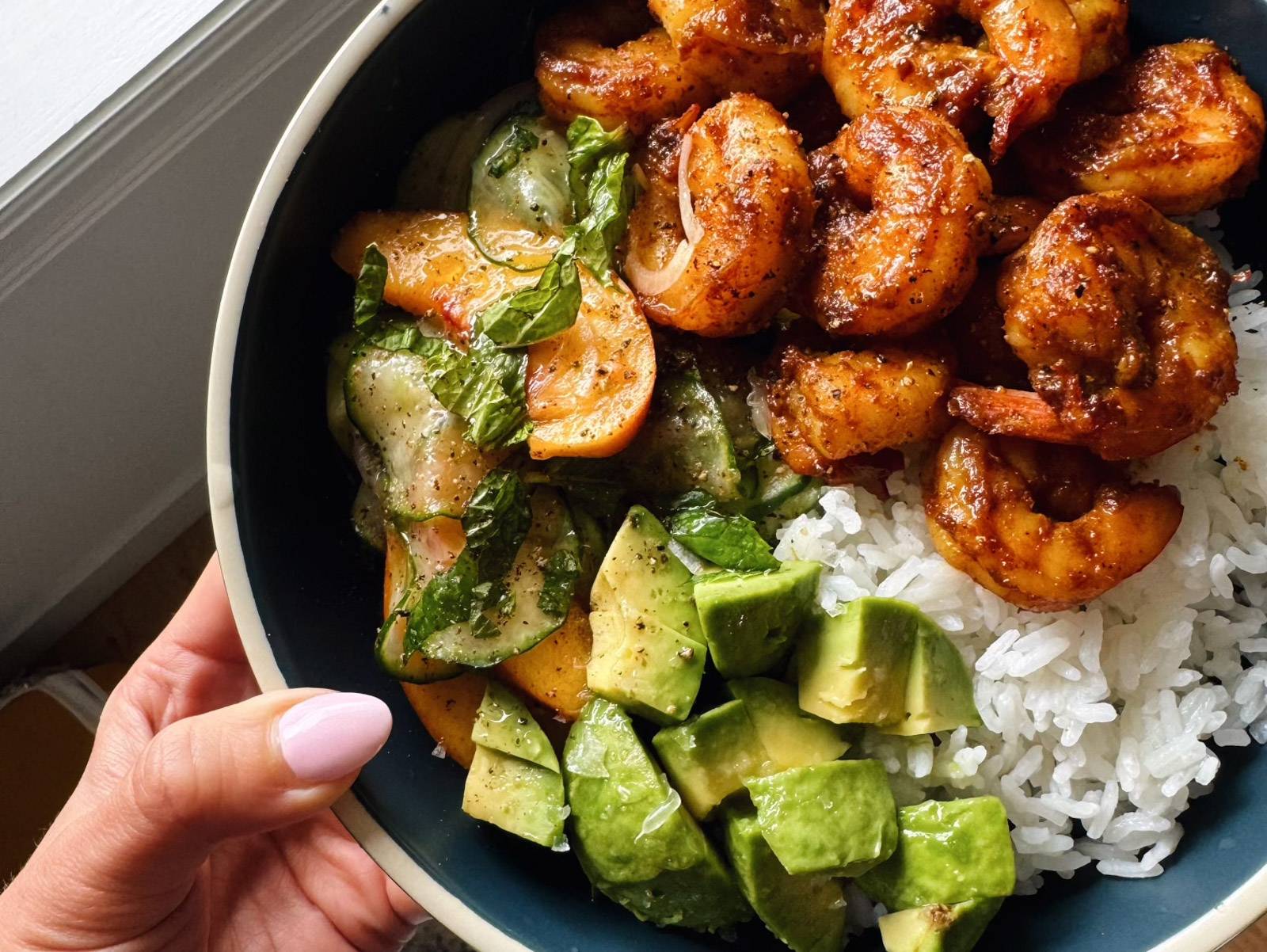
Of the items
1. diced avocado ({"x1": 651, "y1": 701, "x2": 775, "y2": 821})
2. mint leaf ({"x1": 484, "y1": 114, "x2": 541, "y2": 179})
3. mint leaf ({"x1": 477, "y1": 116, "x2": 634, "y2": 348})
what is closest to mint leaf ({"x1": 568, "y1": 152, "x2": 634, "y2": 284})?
mint leaf ({"x1": 477, "y1": 116, "x2": 634, "y2": 348})

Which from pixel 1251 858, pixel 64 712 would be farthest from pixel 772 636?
pixel 64 712

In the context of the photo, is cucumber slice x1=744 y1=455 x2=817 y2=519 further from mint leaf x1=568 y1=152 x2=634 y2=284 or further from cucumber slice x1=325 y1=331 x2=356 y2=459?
cucumber slice x1=325 y1=331 x2=356 y2=459

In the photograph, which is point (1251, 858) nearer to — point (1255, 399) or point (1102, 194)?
point (1255, 399)

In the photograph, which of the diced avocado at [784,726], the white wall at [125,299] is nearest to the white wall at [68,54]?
the white wall at [125,299]

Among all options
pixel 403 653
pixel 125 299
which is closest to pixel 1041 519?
pixel 403 653

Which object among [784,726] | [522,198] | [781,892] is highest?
[522,198]

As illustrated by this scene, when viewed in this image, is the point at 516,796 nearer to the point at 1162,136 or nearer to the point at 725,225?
the point at 725,225

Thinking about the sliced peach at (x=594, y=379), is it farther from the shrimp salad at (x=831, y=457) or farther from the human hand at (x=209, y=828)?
the human hand at (x=209, y=828)
